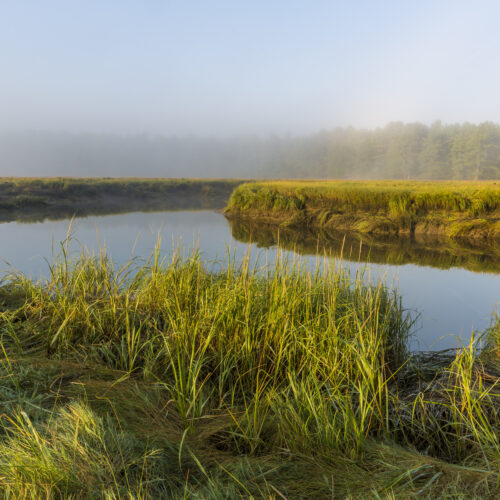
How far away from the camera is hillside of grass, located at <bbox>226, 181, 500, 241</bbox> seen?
37.3ft

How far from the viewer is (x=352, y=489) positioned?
158 centimetres

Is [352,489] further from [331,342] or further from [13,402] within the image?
[13,402]

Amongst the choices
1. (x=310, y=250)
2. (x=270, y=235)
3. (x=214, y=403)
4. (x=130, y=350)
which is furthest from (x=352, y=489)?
(x=270, y=235)

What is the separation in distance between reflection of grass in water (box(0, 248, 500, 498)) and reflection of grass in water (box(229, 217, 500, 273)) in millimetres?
3935

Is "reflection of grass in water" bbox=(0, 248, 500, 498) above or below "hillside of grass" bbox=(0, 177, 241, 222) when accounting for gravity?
below

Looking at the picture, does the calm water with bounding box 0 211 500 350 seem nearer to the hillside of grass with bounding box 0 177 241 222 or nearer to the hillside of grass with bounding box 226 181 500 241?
the hillside of grass with bounding box 226 181 500 241

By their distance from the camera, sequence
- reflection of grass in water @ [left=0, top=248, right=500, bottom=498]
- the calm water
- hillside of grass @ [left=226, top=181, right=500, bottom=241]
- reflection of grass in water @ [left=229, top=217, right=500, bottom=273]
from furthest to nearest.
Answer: hillside of grass @ [left=226, top=181, right=500, bottom=241], reflection of grass in water @ [left=229, top=217, right=500, bottom=273], the calm water, reflection of grass in water @ [left=0, top=248, right=500, bottom=498]

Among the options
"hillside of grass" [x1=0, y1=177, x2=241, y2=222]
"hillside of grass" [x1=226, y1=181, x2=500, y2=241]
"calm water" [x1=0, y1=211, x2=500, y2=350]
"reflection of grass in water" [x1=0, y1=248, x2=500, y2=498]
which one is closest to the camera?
"reflection of grass in water" [x1=0, y1=248, x2=500, y2=498]


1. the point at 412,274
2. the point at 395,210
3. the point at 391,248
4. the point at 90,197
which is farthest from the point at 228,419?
the point at 90,197

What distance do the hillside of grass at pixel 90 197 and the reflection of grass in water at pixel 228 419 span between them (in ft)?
53.7

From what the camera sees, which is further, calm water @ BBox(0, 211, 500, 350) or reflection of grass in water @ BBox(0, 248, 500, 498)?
calm water @ BBox(0, 211, 500, 350)

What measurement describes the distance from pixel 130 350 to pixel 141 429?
955mm

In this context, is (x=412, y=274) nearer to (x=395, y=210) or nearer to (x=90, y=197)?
(x=395, y=210)

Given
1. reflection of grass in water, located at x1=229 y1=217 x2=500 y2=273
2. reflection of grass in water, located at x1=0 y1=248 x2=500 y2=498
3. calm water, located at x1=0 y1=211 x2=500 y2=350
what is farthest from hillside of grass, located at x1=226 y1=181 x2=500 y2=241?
reflection of grass in water, located at x1=0 y1=248 x2=500 y2=498
